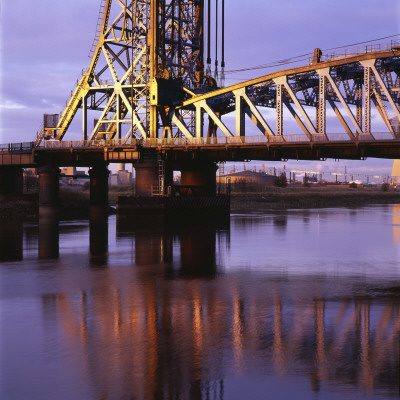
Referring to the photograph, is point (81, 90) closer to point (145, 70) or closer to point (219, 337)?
point (145, 70)

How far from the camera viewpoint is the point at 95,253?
36.2 meters

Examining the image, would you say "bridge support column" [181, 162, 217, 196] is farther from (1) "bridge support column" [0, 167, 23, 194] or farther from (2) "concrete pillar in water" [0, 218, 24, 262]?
(1) "bridge support column" [0, 167, 23, 194]

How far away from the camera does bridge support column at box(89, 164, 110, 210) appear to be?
83188 mm

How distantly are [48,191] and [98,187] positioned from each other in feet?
34.1

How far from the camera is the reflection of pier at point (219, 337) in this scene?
41.4 feet

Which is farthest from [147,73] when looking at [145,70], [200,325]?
[200,325]

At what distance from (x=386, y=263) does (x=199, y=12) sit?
55.4 metres

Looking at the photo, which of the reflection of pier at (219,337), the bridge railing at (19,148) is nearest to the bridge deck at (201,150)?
the bridge railing at (19,148)

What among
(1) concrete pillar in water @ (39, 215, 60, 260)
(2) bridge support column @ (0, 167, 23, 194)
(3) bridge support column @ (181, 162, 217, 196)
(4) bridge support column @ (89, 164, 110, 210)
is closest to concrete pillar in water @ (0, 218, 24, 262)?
(1) concrete pillar in water @ (39, 215, 60, 260)

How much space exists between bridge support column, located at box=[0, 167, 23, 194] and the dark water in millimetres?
51032

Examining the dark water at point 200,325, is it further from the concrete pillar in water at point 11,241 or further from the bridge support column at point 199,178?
the bridge support column at point 199,178

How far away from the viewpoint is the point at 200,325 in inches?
674

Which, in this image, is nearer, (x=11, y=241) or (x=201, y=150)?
(x=11, y=241)

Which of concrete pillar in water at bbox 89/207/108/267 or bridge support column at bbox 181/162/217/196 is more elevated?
bridge support column at bbox 181/162/217/196
